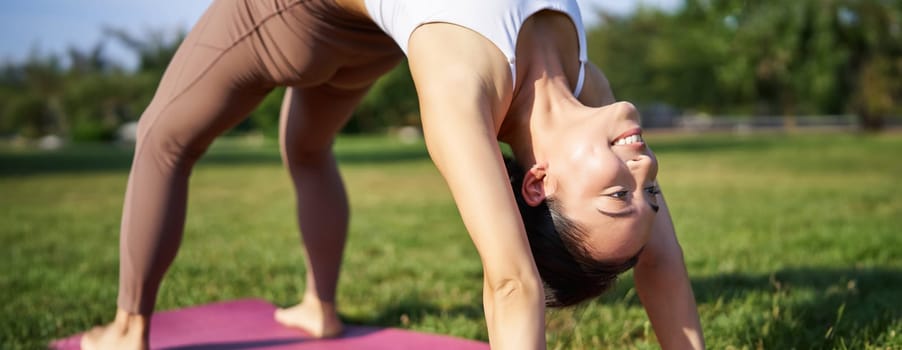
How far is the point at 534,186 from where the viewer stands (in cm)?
180

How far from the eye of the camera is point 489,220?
1546 mm

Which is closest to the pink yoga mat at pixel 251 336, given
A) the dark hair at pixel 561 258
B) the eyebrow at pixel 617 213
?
the dark hair at pixel 561 258

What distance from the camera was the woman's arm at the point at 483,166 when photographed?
1.53 meters

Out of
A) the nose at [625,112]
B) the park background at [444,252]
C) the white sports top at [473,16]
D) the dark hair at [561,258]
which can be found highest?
the white sports top at [473,16]

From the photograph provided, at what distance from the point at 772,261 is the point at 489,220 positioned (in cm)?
336

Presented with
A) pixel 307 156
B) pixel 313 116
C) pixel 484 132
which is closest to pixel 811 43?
pixel 307 156

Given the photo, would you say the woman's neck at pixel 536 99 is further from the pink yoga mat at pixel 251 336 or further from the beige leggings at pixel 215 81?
the pink yoga mat at pixel 251 336

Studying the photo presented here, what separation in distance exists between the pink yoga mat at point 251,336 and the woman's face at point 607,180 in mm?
1129

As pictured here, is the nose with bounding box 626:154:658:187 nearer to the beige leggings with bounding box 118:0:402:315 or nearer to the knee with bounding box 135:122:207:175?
the beige leggings with bounding box 118:0:402:315

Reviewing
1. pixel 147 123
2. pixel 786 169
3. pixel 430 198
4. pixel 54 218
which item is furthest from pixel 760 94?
pixel 147 123

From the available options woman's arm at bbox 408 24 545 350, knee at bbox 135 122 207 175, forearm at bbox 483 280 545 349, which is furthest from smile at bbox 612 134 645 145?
knee at bbox 135 122 207 175

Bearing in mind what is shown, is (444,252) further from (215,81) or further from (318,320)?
(215,81)

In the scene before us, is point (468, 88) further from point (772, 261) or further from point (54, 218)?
point (54, 218)

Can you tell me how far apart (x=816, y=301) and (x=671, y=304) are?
4.66 ft
